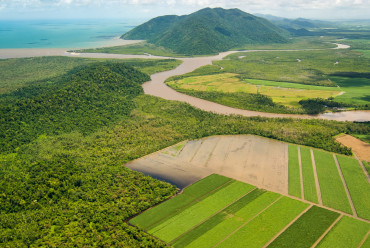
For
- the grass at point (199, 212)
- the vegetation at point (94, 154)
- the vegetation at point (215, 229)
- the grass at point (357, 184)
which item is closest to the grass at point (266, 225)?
the vegetation at point (215, 229)

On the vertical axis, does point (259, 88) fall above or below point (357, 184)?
above

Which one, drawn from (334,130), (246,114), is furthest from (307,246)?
(246,114)

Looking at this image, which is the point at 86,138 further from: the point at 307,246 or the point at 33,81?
the point at 33,81

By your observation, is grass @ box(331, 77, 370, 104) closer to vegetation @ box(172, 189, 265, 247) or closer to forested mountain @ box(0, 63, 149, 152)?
vegetation @ box(172, 189, 265, 247)

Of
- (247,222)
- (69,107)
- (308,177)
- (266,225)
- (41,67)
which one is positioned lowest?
(266,225)

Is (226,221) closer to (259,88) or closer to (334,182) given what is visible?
(334,182)

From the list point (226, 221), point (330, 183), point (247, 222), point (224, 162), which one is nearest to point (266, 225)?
point (247, 222)

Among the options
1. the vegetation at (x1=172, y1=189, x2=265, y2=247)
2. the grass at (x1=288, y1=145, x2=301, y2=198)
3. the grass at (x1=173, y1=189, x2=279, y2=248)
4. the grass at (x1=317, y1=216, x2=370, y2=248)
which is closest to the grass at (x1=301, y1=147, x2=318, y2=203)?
the grass at (x1=288, y1=145, x2=301, y2=198)

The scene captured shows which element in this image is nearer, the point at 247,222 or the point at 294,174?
the point at 247,222
